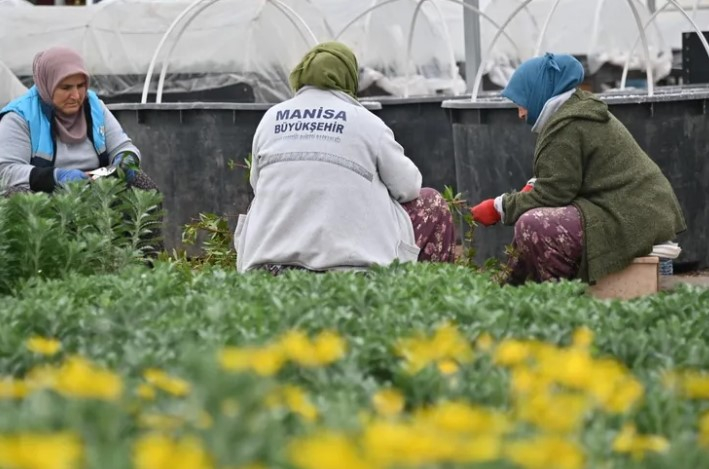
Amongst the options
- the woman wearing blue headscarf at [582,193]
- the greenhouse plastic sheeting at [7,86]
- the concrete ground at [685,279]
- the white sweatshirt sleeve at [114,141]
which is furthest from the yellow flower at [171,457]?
the greenhouse plastic sheeting at [7,86]

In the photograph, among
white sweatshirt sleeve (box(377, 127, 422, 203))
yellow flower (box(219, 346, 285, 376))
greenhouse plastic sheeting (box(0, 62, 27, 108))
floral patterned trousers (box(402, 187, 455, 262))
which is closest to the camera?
yellow flower (box(219, 346, 285, 376))

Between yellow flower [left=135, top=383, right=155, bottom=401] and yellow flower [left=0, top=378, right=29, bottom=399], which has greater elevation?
yellow flower [left=0, top=378, right=29, bottom=399]

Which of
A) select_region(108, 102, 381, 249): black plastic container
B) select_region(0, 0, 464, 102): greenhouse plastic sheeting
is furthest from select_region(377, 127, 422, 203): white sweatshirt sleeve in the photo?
select_region(0, 0, 464, 102): greenhouse plastic sheeting

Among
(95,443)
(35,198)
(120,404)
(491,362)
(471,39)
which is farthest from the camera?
(471,39)

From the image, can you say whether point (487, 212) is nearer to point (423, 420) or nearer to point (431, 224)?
point (431, 224)

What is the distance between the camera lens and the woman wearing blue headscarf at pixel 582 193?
582cm

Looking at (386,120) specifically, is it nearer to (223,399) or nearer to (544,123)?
(544,123)

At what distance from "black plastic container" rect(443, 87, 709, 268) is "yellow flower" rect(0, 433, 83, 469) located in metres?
5.67

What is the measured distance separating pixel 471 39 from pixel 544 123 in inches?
176

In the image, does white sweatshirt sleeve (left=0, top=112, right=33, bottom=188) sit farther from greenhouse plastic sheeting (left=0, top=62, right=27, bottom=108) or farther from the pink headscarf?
greenhouse plastic sheeting (left=0, top=62, right=27, bottom=108)

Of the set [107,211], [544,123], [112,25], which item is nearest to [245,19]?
[112,25]

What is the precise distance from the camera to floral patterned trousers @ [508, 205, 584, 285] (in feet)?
19.1

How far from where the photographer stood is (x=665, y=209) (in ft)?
19.5

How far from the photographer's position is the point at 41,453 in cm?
135
